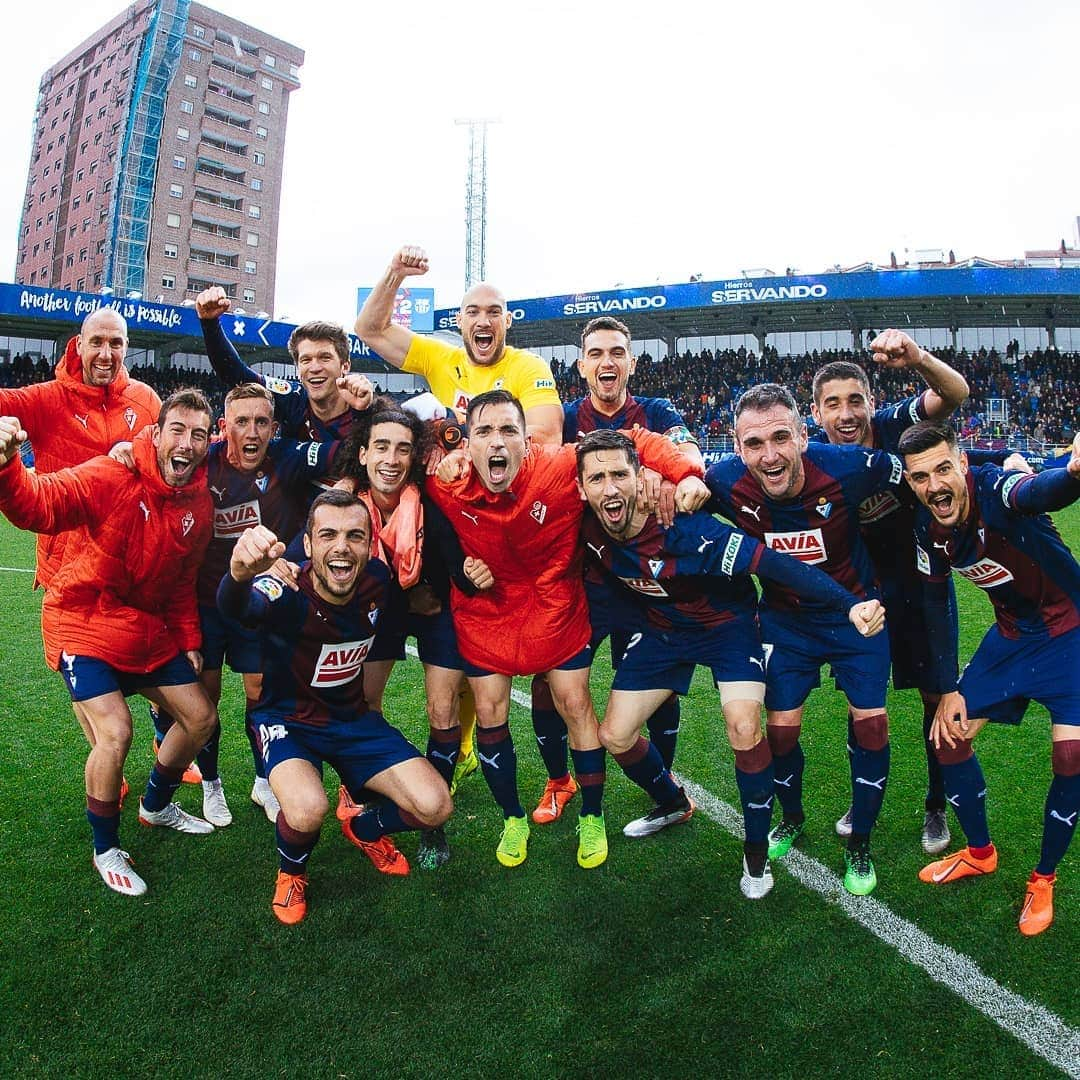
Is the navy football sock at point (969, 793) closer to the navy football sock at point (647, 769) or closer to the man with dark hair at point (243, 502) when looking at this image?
the navy football sock at point (647, 769)

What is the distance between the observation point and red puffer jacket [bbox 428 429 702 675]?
3.49 metres

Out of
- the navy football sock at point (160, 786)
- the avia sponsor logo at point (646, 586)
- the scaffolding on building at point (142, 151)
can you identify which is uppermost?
the scaffolding on building at point (142, 151)

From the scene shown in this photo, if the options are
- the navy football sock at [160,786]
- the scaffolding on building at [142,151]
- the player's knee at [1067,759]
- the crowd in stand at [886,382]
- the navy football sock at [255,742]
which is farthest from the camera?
the scaffolding on building at [142,151]

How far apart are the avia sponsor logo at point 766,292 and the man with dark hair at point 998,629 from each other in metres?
25.8

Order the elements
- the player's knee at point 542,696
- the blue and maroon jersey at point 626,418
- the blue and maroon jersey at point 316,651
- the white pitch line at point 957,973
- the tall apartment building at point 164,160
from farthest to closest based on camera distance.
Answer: the tall apartment building at point 164,160 → the blue and maroon jersey at point 626,418 → the player's knee at point 542,696 → the blue and maroon jersey at point 316,651 → the white pitch line at point 957,973

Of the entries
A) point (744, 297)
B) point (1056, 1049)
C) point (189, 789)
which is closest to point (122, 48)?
point (744, 297)

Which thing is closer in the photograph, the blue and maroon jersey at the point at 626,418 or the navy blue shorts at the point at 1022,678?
the navy blue shorts at the point at 1022,678

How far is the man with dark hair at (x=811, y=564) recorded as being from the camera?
3.39 meters

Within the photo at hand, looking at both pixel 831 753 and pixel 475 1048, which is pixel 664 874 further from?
pixel 831 753

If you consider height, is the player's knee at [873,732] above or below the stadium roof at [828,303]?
below

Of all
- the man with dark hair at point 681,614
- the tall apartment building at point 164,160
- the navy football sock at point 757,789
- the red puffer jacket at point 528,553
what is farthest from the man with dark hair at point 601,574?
the tall apartment building at point 164,160

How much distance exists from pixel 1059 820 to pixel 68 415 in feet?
17.6

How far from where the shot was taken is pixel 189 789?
14.8ft

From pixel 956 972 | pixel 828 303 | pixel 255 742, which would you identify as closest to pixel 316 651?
pixel 255 742
